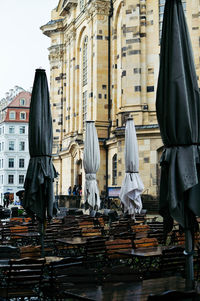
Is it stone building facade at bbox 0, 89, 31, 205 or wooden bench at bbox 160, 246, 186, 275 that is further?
stone building facade at bbox 0, 89, 31, 205

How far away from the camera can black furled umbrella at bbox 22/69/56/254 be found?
9375 mm

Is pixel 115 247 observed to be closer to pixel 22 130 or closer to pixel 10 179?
pixel 10 179

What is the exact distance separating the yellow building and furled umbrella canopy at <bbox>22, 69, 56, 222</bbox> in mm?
19036

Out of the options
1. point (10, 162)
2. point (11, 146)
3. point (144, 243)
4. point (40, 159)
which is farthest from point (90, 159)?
point (11, 146)

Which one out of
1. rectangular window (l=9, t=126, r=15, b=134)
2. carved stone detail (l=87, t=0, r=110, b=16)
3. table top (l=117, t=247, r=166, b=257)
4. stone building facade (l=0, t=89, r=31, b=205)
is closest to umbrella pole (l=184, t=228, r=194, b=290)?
table top (l=117, t=247, r=166, b=257)

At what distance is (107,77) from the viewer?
36656mm

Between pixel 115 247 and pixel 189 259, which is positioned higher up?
pixel 189 259

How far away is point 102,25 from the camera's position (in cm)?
3647

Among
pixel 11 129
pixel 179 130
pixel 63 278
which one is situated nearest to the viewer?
pixel 179 130

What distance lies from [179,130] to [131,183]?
999 centimetres

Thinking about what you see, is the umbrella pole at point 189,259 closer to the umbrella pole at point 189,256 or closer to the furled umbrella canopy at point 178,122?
the umbrella pole at point 189,256

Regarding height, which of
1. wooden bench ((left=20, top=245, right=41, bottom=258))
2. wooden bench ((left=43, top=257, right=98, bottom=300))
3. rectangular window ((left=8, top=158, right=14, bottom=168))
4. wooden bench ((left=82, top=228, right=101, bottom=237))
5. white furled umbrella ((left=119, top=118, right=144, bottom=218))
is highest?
rectangular window ((left=8, top=158, right=14, bottom=168))

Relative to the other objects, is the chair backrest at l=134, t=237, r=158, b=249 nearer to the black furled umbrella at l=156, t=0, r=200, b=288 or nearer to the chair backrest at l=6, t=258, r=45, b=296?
the black furled umbrella at l=156, t=0, r=200, b=288

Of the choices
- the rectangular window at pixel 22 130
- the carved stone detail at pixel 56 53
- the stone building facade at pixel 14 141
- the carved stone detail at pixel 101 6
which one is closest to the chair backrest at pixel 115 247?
the carved stone detail at pixel 101 6
